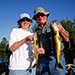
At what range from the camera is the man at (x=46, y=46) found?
9.44 ft

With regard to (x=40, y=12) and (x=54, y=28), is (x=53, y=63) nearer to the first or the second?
(x=54, y=28)

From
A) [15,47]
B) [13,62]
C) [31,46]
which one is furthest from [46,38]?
[13,62]

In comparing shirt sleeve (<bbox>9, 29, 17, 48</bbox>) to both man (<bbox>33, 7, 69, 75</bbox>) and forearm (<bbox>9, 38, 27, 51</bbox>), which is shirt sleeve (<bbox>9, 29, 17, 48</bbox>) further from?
man (<bbox>33, 7, 69, 75</bbox>)

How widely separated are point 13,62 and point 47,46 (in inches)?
35.1

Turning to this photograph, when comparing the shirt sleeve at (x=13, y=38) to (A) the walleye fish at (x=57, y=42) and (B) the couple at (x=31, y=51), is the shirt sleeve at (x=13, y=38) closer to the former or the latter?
(B) the couple at (x=31, y=51)

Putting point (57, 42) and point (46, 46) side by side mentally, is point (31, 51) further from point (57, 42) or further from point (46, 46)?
point (57, 42)

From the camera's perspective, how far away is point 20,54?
10.2 feet

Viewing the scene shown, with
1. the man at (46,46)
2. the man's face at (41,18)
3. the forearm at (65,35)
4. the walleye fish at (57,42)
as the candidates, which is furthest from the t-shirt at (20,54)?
the forearm at (65,35)

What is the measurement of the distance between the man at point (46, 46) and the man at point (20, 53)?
0.92 ft

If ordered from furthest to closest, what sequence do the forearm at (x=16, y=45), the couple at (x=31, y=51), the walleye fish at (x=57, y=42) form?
the forearm at (x=16, y=45), the couple at (x=31, y=51), the walleye fish at (x=57, y=42)

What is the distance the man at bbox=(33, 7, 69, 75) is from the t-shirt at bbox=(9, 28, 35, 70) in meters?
0.30

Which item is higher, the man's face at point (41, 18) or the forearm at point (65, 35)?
the man's face at point (41, 18)

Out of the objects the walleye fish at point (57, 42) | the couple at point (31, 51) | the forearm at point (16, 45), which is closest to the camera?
the walleye fish at point (57, 42)

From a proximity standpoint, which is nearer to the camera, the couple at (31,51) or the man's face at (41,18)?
the couple at (31,51)
